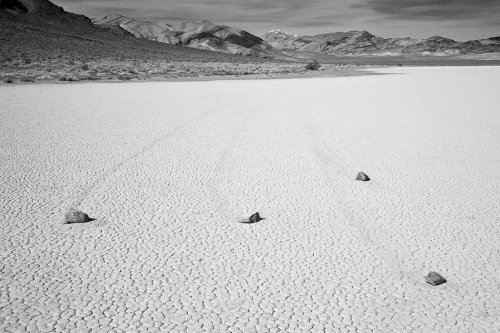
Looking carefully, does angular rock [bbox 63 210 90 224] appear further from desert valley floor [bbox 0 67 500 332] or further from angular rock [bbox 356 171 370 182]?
angular rock [bbox 356 171 370 182]

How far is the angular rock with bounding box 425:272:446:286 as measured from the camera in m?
3.24

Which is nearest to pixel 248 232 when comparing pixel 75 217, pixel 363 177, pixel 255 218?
pixel 255 218

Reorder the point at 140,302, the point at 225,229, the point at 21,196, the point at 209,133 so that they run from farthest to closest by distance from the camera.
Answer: the point at 209,133, the point at 21,196, the point at 225,229, the point at 140,302

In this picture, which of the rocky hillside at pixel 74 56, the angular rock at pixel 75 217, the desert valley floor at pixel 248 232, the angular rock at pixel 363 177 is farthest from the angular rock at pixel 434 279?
the rocky hillside at pixel 74 56

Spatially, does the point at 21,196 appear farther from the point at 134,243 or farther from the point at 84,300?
the point at 84,300

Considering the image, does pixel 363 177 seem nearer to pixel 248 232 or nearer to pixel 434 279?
pixel 248 232

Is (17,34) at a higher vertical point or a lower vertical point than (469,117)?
higher

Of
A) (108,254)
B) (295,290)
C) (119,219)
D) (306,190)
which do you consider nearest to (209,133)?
(306,190)

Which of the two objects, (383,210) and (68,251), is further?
(383,210)

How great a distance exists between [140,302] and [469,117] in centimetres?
1065

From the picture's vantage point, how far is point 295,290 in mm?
3189

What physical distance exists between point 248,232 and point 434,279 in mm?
1627

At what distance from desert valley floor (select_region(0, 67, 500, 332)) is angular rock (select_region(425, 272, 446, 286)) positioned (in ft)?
0.20

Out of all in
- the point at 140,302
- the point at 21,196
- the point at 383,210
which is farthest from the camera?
the point at 21,196
